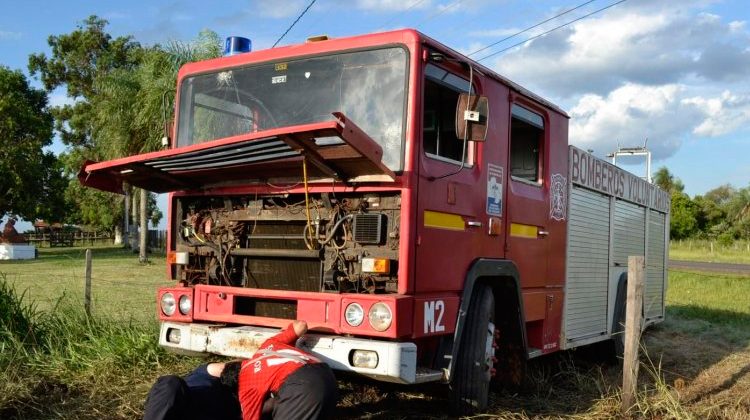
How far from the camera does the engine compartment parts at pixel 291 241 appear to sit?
16.1ft

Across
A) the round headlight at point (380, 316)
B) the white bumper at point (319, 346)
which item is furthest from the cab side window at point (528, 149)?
the white bumper at point (319, 346)

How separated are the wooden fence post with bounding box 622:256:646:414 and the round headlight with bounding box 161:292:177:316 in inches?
145

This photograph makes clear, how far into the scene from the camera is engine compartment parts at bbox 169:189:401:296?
16.1 feet

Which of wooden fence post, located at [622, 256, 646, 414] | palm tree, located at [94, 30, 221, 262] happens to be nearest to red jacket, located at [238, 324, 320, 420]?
wooden fence post, located at [622, 256, 646, 414]

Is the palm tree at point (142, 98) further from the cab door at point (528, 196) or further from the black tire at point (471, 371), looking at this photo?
the black tire at point (471, 371)

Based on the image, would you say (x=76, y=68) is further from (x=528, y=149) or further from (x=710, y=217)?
(x=710, y=217)

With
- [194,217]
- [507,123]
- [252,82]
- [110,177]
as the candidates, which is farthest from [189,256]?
[507,123]

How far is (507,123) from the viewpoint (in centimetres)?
620

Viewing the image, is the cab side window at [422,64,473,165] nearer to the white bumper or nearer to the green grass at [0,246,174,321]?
the white bumper

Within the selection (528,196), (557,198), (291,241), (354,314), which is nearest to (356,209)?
(291,241)

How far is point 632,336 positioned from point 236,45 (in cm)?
410

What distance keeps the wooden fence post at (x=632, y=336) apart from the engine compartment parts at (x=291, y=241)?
7.79ft

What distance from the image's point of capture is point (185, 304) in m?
5.61

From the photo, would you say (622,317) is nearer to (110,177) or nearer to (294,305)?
(294,305)
